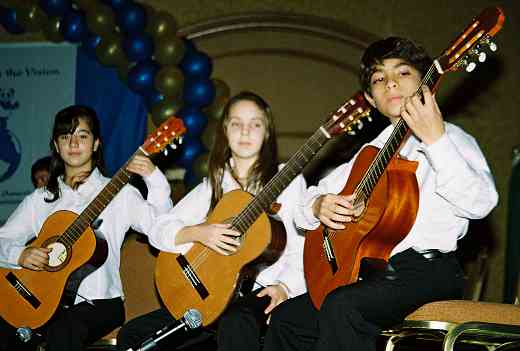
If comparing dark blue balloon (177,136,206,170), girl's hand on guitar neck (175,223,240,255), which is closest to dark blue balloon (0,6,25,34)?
dark blue balloon (177,136,206,170)

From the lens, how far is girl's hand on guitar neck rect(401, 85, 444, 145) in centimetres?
245

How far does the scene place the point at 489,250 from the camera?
19.5ft

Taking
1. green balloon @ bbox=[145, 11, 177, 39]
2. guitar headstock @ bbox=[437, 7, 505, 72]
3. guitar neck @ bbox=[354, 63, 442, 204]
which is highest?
green balloon @ bbox=[145, 11, 177, 39]

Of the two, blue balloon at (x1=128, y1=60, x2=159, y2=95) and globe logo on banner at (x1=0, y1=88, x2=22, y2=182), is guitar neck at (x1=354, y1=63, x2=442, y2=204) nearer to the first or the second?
blue balloon at (x1=128, y1=60, x2=159, y2=95)

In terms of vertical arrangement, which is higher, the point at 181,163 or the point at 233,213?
the point at 181,163

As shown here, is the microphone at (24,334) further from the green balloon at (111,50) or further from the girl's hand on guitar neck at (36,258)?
the green balloon at (111,50)

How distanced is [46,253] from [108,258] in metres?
0.29

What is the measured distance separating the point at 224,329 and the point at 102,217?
3.27ft

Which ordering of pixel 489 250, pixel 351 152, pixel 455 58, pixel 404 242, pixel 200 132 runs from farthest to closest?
pixel 489 250 → pixel 351 152 → pixel 200 132 → pixel 404 242 → pixel 455 58

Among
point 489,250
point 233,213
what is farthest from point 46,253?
point 489,250

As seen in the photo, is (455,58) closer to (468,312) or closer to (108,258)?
(468,312)

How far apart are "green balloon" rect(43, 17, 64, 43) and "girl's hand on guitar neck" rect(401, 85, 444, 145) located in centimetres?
359

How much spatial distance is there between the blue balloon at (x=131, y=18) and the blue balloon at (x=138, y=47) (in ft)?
0.16

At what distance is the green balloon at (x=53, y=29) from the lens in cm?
540
